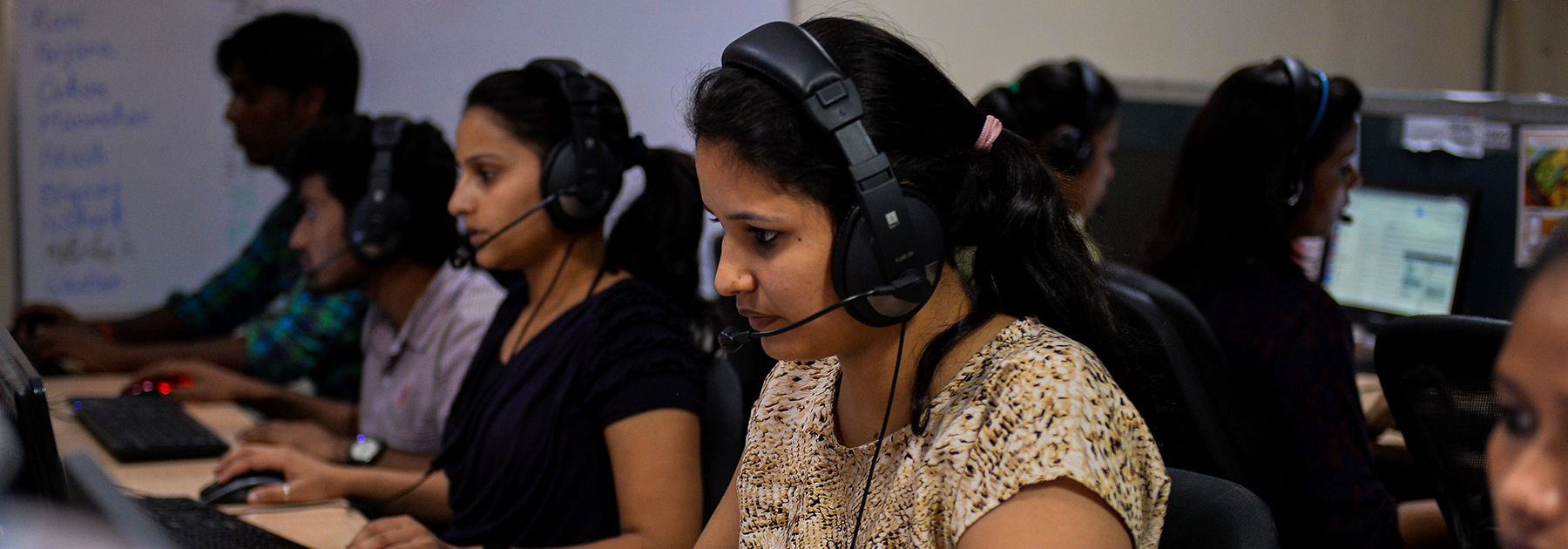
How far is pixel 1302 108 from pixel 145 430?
5.68 feet

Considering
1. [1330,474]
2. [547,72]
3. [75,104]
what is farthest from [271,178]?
[1330,474]

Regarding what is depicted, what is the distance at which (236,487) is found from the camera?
1.46 meters

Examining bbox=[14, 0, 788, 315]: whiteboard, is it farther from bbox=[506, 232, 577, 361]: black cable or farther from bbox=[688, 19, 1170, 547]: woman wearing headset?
bbox=[688, 19, 1170, 547]: woman wearing headset

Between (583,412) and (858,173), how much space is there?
63 centimetres

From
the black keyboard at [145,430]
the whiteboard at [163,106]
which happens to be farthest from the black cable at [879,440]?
the whiteboard at [163,106]

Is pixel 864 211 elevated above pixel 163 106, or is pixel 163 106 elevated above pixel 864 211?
pixel 864 211

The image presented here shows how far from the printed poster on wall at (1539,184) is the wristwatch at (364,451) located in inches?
75.0

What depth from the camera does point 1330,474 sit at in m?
1.39

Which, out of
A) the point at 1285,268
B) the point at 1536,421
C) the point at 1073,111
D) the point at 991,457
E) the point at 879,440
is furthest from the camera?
the point at 1073,111

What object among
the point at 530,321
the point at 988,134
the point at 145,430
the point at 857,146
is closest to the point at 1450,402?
the point at 988,134

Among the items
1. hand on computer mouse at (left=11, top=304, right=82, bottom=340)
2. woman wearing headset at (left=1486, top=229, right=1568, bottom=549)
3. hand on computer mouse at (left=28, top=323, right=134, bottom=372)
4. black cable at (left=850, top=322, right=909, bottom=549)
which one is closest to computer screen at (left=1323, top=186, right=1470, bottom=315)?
black cable at (left=850, top=322, right=909, bottom=549)

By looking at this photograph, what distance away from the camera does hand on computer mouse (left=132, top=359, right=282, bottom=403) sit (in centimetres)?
205

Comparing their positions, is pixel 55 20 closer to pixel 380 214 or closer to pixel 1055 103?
pixel 380 214

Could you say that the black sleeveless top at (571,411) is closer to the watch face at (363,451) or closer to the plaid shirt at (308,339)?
the watch face at (363,451)
